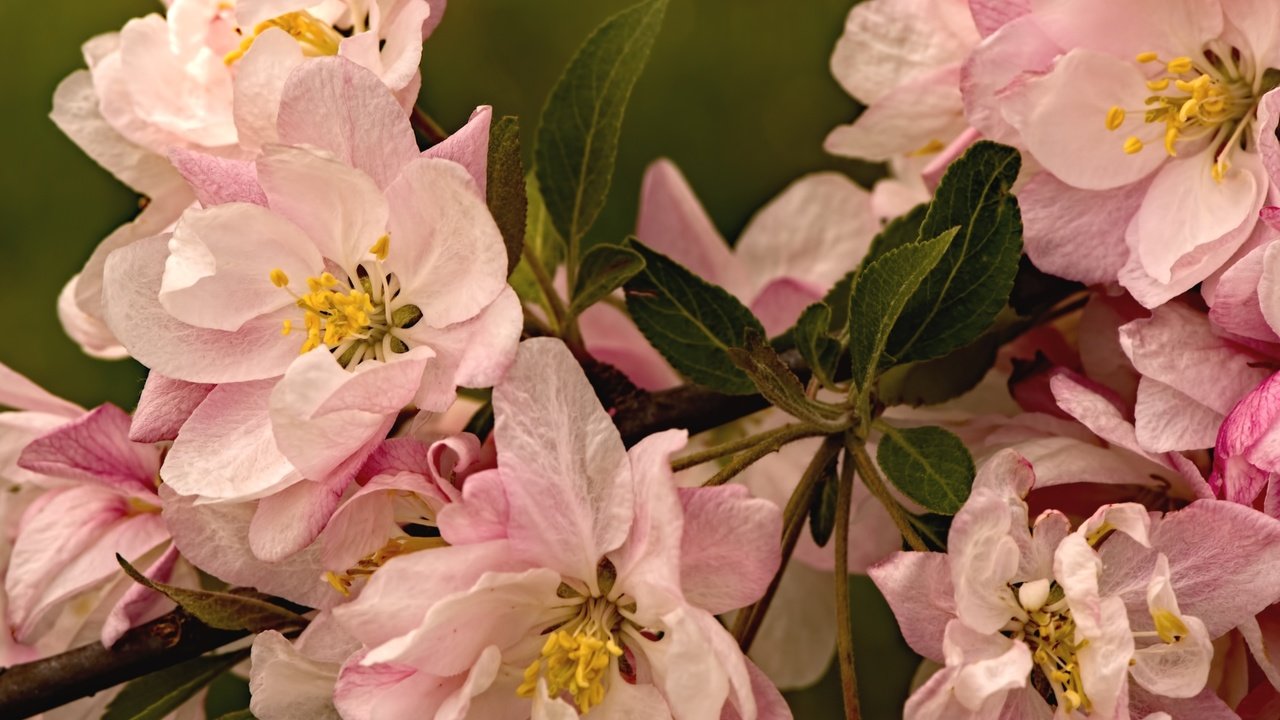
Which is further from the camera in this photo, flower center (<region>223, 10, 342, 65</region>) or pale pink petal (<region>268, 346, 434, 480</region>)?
flower center (<region>223, 10, 342, 65</region>)

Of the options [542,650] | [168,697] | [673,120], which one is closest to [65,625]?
[168,697]

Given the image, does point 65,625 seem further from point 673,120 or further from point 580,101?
point 673,120

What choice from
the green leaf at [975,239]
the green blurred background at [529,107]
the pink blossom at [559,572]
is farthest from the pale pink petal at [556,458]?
the green blurred background at [529,107]

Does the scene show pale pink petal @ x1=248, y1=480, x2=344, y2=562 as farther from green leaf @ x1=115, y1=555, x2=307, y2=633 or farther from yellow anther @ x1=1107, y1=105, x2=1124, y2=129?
yellow anther @ x1=1107, y1=105, x2=1124, y2=129

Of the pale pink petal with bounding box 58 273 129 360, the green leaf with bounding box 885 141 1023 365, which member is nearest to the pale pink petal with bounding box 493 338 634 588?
the green leaf with bounding box 885 141 1023 365

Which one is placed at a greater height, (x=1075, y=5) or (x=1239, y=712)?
(x=1075, y=5)
